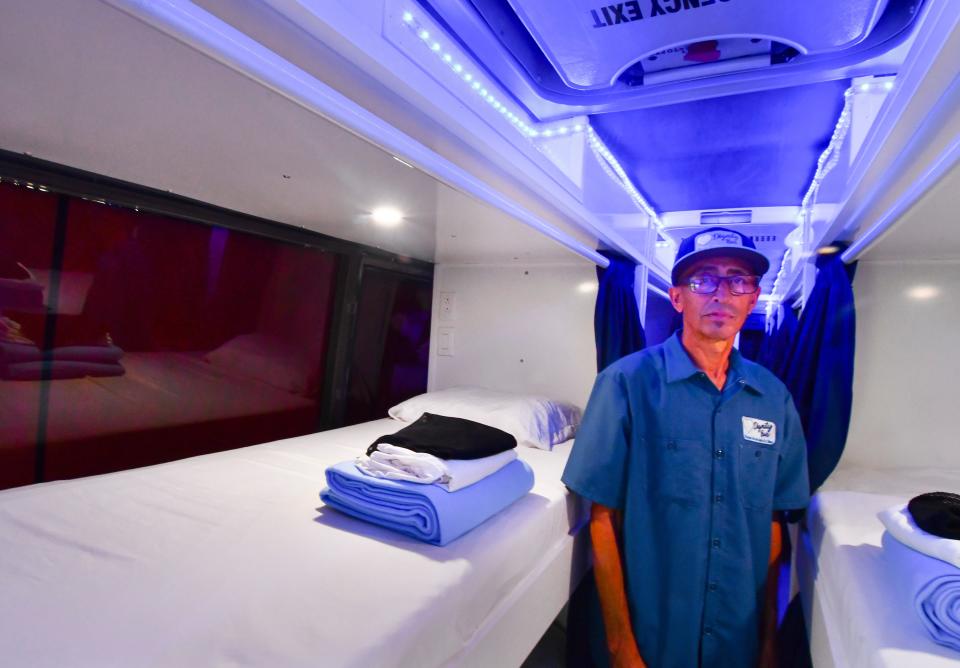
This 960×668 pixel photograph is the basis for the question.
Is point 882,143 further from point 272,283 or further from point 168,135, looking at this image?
point 272,283

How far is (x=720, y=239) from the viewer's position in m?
1.77

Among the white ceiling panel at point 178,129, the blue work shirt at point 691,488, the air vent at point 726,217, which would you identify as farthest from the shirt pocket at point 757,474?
the air vent at point 726,217

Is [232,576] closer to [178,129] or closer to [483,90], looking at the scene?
[178,129]

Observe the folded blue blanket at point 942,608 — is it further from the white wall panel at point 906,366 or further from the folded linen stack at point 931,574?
the white wall panel at point 906,366

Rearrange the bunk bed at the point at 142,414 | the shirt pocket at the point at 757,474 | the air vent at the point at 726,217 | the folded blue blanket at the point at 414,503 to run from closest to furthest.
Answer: the folded blue blanket at the point at 414,503
the shirt pocket at the point at 757,474
the bunk bed at the point at 142,414
the air vent at the point at 726,217

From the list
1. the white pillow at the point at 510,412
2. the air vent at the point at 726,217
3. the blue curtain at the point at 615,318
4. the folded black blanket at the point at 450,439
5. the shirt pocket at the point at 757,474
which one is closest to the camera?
the folded black blanket at the point at 450,439

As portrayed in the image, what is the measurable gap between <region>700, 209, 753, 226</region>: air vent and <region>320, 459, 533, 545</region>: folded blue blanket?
11.4 feet

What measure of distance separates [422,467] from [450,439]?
8.1 inches

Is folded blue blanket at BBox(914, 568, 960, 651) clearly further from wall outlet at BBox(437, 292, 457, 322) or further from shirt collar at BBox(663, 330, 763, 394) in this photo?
wall outlet at BBox(437, 292, 457, 322)

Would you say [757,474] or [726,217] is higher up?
[726,217]

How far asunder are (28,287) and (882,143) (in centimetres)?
276

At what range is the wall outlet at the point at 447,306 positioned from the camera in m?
3.46

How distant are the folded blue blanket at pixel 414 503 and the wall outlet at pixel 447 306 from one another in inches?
82.0

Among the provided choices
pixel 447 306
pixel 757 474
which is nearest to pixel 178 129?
pixel 757 474
